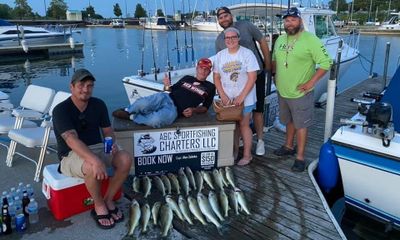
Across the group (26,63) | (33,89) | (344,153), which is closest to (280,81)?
(344,153)

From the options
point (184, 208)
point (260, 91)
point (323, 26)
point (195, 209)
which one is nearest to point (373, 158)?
point (260, 91)

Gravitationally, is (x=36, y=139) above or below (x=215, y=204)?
above

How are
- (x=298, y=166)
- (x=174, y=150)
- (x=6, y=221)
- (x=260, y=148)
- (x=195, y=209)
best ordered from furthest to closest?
(x=260, y=148) → (x=298, y=166) → (x=174, y=150) → (x=195, y=209) → (x=6, y=221)

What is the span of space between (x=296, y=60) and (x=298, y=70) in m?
0.13

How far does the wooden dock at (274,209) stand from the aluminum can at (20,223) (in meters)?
1.14

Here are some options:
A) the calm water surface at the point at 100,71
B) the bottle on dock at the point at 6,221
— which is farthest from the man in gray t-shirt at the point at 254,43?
the calm water surface at the point at 100,71

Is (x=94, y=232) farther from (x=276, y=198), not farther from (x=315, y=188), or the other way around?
(x=315, y=188)

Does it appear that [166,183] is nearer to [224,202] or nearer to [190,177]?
[190,177]

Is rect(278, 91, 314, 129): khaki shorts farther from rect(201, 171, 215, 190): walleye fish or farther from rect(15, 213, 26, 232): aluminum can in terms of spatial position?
rect(15, 213, 26, 232): aluminum can

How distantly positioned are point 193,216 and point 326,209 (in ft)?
4.92

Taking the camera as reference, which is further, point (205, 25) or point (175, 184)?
point (205, 25)

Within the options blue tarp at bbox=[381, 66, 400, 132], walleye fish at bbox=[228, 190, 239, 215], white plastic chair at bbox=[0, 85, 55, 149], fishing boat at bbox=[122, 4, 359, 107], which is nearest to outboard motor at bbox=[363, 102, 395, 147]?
blue tarp at bbox=[381, 66, 400, 132]

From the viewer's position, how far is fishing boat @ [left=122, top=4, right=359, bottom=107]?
870 cm

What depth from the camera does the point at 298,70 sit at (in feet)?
14.5
